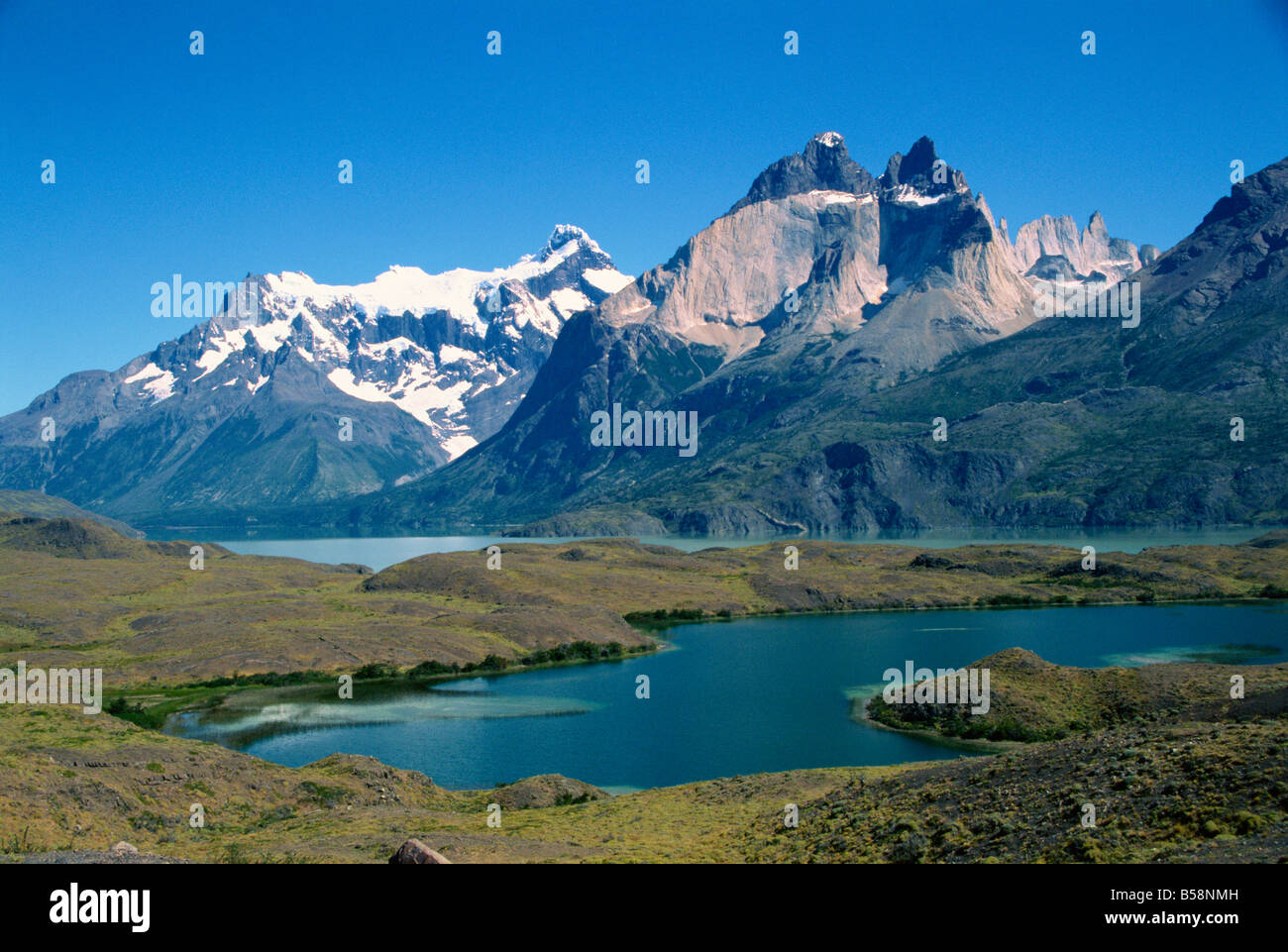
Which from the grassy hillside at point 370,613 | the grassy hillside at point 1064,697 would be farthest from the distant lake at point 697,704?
the grassy hillside at point 370,613

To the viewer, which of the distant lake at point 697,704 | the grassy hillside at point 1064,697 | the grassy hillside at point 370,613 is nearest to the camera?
the grassy hillside at point 1064,697

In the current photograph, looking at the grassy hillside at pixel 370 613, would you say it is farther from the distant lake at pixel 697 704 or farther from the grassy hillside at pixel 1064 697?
the grassy hillside at pixel 1064 697

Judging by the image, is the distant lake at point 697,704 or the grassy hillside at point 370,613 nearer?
the distant lake at point 697,704

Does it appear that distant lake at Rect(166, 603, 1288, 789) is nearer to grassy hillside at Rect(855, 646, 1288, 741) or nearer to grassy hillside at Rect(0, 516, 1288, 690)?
grassy hillside at Rect(855, 646, 1288, 741)

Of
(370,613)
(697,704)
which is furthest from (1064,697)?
(370,613)

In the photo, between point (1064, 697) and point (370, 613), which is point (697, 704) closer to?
point (1064, 697)

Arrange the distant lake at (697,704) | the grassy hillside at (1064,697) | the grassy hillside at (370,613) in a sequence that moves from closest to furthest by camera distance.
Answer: the grassy hillside at (1064,697), the distant lake at (697,704), the grassy hillside at (370,613)

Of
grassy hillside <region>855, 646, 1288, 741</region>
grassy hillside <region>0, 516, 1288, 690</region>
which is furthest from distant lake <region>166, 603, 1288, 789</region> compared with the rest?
grassy hillside <region>0, 516, 1288, 690</region>
